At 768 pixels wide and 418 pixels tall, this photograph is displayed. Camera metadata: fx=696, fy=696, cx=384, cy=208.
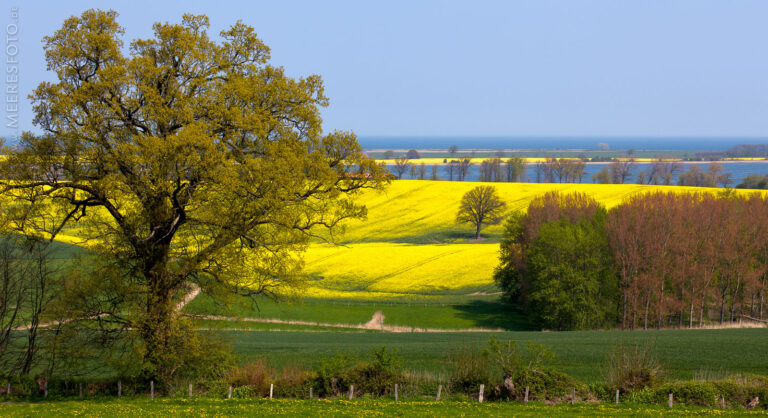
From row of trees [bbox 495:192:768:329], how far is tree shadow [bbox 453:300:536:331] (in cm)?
120

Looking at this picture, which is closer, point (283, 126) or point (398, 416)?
point (398, 416)

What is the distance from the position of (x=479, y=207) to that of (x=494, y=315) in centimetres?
3267

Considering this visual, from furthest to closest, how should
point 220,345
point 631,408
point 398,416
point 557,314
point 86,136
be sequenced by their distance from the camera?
point 557,314 → point 220,345 → point 86,136 → point 631,408 → point 398,416

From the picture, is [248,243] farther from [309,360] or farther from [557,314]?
[557,314]

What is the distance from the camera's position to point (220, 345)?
22.0 metres

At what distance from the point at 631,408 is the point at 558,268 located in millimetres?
31496

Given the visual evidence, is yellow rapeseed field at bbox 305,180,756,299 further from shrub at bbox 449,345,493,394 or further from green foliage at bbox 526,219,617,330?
shrub at bbox 449,345,493,394

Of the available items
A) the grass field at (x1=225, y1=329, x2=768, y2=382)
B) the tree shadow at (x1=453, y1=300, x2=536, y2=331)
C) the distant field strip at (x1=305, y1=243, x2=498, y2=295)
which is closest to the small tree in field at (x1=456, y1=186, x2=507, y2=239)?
the distant field strip at (x1=305, y1=243, x2=498, y2=295)

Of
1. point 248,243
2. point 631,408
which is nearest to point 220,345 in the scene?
point 248,243

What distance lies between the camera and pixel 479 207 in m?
83.0

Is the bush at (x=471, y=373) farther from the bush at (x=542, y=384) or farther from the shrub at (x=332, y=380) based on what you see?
the shrub at (x=332, y=380)

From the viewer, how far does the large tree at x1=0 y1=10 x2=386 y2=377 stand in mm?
20047

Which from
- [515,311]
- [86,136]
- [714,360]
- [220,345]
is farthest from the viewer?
[515,311]

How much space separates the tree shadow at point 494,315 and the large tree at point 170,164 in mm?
28505
